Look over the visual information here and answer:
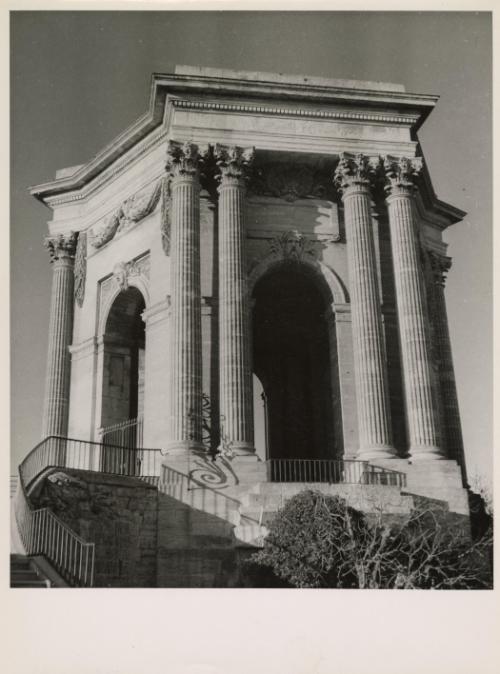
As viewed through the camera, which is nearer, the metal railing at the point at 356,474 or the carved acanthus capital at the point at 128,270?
the metal railing at the point at 356,474

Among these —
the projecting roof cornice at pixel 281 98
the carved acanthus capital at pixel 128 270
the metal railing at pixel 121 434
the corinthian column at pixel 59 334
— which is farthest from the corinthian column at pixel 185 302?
the corinthian column at pixel 59 334

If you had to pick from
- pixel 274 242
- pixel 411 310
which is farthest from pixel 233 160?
pixel 411 310

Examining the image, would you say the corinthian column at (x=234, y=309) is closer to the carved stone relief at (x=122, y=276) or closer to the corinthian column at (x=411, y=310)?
the carved stone relief at (x=122, y=276)

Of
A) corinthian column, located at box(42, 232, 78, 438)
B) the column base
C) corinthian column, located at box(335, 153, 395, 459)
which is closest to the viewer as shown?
the column base

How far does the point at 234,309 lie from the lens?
85.3ft

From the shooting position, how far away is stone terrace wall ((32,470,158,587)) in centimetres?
2131

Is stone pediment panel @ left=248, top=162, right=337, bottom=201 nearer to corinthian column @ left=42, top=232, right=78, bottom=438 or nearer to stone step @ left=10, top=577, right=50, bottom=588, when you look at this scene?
corinthian column @ left=42, top=232, right=78, bottom=438

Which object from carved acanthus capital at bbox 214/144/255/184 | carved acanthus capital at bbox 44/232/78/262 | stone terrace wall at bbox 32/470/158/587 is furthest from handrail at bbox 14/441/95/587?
carved acanthus capital at bbox 44/232/78/262

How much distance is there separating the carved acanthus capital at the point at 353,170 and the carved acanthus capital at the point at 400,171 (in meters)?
0.43

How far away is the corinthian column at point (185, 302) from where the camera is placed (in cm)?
2484

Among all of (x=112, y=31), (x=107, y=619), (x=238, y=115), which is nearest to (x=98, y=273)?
(x=238, y=115)

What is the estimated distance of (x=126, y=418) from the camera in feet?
102

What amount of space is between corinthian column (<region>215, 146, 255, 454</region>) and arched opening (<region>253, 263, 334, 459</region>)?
12.9ft

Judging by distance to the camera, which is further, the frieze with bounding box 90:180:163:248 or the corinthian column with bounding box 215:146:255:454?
the frieze with bounding box 90:180:163:248
